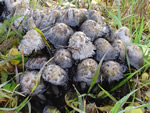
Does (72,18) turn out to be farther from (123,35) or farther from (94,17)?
Answer: (123,35)

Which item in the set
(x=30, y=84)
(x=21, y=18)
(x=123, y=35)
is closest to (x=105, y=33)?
(x=123, y=35)

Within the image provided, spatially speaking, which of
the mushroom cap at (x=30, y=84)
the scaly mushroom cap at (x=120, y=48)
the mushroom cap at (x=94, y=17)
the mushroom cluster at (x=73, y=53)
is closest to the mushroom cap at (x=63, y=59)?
the mushroom cluster at (x=73, y=53)

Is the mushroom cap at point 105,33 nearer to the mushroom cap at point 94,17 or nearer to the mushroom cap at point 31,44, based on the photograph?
the mushroom cap at point 94,17

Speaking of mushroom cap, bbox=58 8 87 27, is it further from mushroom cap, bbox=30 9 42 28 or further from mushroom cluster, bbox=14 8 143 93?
mushroom cap, bbox=30 9 42 28

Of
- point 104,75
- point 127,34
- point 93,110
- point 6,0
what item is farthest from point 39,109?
point 6,0

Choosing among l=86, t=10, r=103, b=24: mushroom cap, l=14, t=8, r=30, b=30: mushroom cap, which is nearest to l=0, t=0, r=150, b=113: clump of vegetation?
l=14, t=8, r=30, b=30: mushroom cap

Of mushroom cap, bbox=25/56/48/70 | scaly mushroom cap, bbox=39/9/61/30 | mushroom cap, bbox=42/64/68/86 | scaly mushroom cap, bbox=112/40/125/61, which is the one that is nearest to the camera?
mushroom cap, bbox=42/64/68/86

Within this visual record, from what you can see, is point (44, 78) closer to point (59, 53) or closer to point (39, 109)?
point (59, 53)
